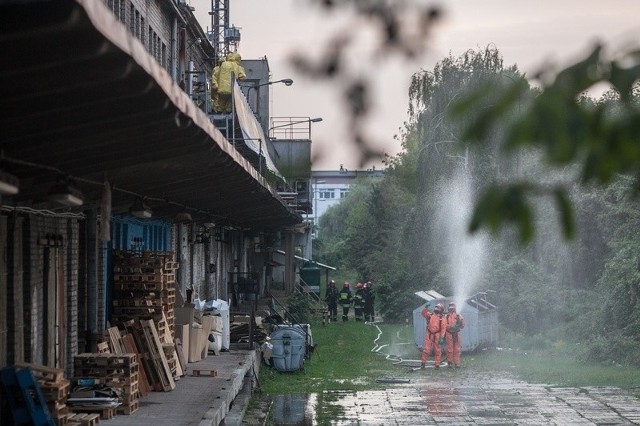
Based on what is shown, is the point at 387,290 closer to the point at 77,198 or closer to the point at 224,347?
the point at 224,347

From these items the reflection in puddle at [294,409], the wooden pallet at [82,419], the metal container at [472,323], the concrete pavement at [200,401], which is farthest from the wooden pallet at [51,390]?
the metal container at [472,323]

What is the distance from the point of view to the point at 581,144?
9.90 ft

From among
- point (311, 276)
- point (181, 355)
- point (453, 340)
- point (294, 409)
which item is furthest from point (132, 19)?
point (311, 276)

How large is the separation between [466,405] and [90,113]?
12.2 metres

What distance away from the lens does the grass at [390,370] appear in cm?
2367

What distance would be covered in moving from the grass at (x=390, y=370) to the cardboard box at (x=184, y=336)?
1.56 metres

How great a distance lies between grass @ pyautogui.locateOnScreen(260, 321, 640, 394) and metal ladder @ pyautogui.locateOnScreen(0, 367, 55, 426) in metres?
10.7

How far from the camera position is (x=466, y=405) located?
2041cm

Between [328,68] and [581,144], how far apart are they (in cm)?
107

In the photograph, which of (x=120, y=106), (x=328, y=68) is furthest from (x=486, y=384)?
(x=328, y=68)

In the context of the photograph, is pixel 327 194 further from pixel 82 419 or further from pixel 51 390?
pixel 51 390

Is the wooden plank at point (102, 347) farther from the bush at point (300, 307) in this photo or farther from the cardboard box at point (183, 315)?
the bush at point (300, 307)

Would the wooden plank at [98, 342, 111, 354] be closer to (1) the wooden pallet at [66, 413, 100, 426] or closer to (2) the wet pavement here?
(1) the wooden pallet at [66, 413, 100, 426]

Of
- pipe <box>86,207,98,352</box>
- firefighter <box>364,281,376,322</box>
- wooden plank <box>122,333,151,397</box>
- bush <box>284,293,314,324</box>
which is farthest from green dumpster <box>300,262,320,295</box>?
pipe <box>86,207,98,352</box>
